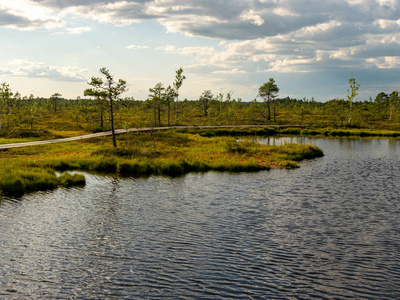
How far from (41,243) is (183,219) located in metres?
8.30

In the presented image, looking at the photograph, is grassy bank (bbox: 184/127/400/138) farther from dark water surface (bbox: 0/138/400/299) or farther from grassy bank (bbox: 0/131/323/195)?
dark water surface (bbox: 0/138/400/299)

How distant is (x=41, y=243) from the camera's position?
16.9 meters

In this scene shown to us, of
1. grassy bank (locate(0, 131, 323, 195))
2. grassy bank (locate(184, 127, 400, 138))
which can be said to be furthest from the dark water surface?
grassy bank (locate(184, 127, 400, 138))

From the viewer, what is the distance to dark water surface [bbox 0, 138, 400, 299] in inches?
514

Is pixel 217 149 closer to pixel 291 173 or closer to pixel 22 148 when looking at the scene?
pixel 291 173

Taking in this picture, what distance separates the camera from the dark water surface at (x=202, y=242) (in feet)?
42.8

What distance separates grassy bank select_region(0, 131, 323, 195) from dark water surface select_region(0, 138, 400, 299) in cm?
307

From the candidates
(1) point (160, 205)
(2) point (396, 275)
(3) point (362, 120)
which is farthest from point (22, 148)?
(3) point (362, 120)

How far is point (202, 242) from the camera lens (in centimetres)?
1750

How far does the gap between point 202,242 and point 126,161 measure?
23.2 metres

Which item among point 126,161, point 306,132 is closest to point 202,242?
point 126,161

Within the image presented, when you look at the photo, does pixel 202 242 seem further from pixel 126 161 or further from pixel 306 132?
pixel 306 132

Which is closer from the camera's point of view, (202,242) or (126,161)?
(202,242)

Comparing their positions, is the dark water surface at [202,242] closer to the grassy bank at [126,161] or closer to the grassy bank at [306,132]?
the grassy bank at [126,161]
